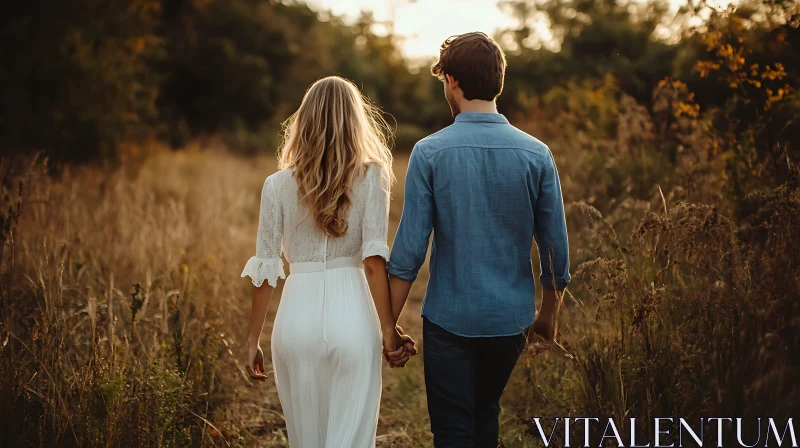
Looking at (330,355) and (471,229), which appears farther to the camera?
(330,355)

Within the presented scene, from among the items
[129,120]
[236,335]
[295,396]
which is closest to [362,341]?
[295,396]

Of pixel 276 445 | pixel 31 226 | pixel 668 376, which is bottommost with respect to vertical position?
pixel 276 445

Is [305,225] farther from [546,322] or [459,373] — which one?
[546,322]

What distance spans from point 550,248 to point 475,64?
788 mm

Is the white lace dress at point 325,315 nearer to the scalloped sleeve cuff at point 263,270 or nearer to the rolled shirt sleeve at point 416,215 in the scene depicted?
the scalloped sleeve cuff at point 263,270

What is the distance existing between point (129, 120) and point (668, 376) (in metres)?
10.7

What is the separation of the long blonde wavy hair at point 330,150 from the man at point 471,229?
0.30 metres

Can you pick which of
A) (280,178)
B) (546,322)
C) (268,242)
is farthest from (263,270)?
(546,322)

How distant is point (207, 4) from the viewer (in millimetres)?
22719

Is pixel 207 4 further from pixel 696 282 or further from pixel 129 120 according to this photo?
pixel 696 282

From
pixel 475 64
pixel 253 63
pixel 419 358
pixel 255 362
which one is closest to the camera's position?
pixel 475 64

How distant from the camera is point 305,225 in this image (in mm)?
2871

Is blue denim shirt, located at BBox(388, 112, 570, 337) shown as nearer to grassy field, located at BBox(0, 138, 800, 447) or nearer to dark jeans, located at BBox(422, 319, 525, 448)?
dark jeans, located at BBox(422, 319, 525, 448)

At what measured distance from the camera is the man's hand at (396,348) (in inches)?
111
